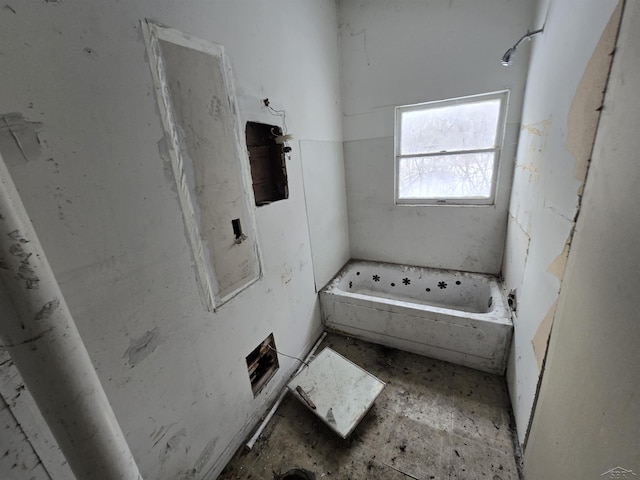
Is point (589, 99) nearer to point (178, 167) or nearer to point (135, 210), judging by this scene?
point (178, 167)

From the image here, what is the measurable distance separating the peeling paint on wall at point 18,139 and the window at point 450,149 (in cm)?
248

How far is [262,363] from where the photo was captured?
5.53ft

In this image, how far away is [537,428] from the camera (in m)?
1.05

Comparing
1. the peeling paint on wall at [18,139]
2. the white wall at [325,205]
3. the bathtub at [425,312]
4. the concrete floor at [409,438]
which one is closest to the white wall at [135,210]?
the peeling paint on wall at [18,139]

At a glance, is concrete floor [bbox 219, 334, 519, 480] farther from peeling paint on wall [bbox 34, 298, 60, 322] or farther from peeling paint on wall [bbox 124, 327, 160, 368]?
peeling paint on wall [bbox 34, 298, 60, 322]

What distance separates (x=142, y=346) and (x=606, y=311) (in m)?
1.45

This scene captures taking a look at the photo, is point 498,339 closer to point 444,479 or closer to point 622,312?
point 444,479

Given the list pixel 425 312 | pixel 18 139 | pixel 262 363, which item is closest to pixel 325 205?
pixel 425 312

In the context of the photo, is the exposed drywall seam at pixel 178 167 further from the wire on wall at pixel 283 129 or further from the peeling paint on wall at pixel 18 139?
the wire on wall at pixel 283 129

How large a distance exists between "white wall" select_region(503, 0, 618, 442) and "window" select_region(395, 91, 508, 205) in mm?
333

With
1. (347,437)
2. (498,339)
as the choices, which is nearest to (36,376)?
(347,437)

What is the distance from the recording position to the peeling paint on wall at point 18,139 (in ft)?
2.07

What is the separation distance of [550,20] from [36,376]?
8.65 feet

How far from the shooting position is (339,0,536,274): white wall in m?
1.97
